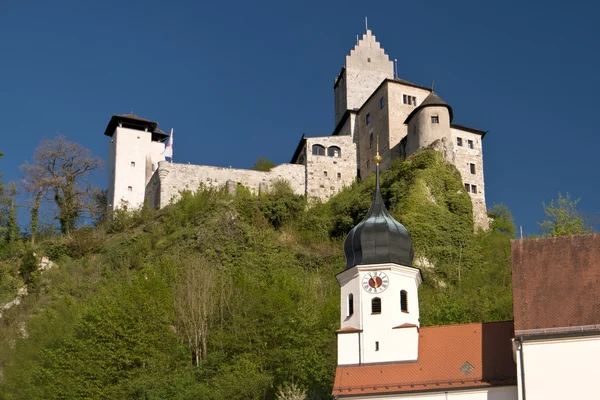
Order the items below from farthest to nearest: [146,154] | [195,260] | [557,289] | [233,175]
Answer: [146,154], [233,175], [195,260], [557,289]

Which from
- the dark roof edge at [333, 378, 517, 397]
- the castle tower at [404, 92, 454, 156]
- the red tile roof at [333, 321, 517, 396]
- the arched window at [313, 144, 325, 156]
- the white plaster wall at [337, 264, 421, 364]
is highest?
the arched window at [313, 144, 325, 156]

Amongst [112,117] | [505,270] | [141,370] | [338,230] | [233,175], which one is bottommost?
[141,370]

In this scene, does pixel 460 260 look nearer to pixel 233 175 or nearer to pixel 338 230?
pixel 338 230

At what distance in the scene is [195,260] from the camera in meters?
50.6

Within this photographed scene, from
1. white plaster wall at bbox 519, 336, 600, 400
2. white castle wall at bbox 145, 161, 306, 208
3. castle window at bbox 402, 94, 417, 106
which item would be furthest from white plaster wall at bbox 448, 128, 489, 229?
white plaster wall at bbox 519, 336, 600, 400

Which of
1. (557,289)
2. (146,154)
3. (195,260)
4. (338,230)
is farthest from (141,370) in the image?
(146,154)

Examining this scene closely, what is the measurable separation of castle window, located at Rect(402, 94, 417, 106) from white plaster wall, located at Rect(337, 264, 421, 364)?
32.2 meters

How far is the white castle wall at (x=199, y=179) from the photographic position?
6522cm

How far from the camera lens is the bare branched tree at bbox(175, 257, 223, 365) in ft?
137

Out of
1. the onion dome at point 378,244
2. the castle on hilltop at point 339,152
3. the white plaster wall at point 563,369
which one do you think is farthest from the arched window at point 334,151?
the white plaster wall at point 563,369

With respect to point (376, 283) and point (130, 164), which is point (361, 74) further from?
point (376, 283)

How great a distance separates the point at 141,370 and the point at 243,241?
1719 cm

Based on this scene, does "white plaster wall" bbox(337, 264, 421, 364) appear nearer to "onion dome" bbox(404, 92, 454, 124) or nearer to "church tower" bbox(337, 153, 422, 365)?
"church tower" bbox(337, 153, 422, 365)

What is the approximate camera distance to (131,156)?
70188mm
